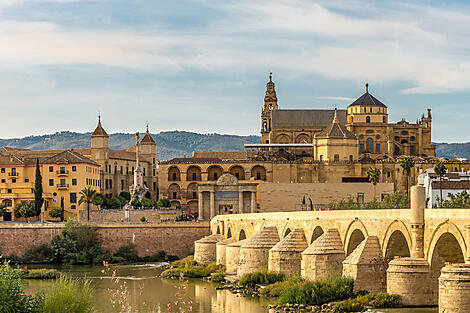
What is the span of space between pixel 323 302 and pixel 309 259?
3.54 m

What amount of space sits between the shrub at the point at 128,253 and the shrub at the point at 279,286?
3024 centimetres

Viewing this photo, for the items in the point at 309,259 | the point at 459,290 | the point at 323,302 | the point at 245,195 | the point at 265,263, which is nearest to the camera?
the point at 459,290

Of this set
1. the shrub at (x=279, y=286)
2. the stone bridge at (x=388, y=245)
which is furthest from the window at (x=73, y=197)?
the shrub at (x=279, y=286)

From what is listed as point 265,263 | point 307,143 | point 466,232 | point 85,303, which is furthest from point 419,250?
point 307,143

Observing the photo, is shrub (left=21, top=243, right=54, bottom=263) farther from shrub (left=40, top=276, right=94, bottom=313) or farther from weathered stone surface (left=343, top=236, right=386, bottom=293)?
shrub (left=40, top=276, right=94, bottom=313)

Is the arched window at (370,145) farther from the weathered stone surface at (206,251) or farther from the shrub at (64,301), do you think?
the shrub at (64,301)

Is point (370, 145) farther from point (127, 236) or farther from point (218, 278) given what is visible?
point (218, 278)

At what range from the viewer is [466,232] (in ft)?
103

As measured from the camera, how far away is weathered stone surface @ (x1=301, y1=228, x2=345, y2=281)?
1638 inches

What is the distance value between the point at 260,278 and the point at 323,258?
7.11 metres

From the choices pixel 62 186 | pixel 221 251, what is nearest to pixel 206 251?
pixel 221 251

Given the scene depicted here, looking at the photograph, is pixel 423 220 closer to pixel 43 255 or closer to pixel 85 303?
pixel 85 303

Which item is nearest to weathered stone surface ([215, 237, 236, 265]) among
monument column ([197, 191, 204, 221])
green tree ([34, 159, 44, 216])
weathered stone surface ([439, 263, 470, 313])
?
monument column ([197, 191, 204, 221])

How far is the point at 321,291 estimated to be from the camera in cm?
3944
